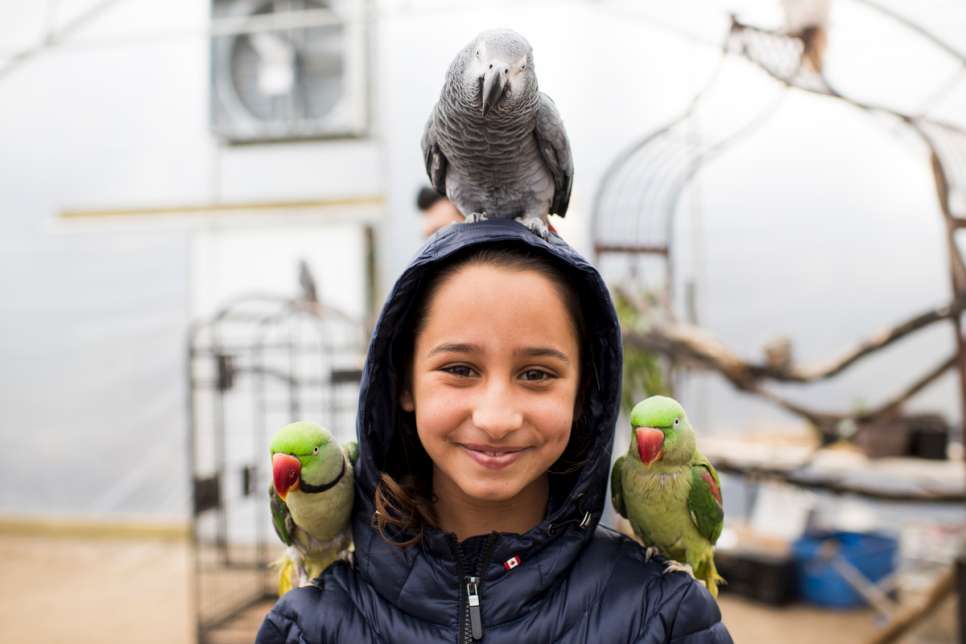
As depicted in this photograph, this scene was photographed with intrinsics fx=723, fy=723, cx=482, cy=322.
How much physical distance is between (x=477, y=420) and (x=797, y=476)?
2.70 meters

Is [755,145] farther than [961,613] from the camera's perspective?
Yes

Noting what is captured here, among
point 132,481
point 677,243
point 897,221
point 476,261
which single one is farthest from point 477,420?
point 132,481

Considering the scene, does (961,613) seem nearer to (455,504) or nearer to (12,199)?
(455,504)

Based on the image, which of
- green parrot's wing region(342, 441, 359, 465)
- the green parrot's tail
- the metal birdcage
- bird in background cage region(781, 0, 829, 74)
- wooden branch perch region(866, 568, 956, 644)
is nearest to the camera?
green parrot's wing region(342, 441, 359, 465)

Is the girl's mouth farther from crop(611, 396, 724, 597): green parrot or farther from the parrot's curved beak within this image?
the parrot's curved beak

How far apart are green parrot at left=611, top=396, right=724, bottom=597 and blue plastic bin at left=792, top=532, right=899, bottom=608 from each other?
3.29 meters

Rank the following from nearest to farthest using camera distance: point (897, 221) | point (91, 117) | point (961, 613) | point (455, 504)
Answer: point (455, 504)
point (961, 613)
point (897, 221)
point (91, 117)

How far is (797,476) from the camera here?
309 cm

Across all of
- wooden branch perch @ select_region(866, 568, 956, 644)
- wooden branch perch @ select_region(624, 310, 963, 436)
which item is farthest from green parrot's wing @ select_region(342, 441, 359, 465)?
wooden branch perch @ select_region(866, 568, 956, 644)

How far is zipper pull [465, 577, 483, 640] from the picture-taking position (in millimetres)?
854

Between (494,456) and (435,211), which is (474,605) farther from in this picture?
(435,211)

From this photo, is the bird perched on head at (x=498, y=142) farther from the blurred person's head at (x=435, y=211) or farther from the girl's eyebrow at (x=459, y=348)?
the blurred person's head at (x=435, y=211)

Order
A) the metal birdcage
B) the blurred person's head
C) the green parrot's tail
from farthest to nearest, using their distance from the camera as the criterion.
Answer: the metal birdcage, the blurred person's head, the green parrot's tail

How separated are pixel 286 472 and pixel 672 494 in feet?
1.99
